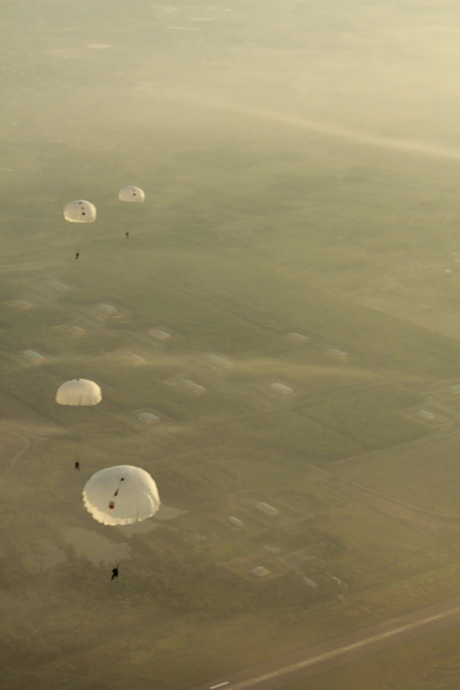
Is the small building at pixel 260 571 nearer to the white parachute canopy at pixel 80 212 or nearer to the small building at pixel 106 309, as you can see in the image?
the small building at pixel 106 309

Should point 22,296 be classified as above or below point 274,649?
below

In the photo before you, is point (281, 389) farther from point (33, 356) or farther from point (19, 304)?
point (19, 304)

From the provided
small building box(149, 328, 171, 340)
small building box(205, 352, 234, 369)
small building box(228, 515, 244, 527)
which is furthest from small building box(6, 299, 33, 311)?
small building box(228, 515, 244, 527)

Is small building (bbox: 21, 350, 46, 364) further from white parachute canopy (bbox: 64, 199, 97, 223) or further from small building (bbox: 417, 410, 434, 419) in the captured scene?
small building (bbox: 417, 410, 434, 419)

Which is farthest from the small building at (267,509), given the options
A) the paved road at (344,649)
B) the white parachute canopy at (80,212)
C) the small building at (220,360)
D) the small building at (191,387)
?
the white parachute canopy at (80,212)

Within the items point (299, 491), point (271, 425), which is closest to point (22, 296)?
point (271, 425)

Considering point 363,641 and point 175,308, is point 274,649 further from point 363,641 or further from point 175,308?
point 175,308

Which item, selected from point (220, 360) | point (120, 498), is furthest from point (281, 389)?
point (120, 498)
